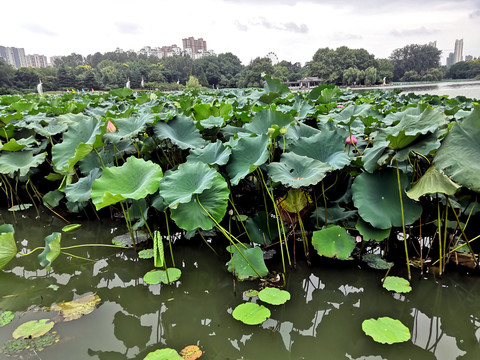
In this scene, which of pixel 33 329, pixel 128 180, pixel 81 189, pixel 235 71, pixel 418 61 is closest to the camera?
pixel 33 329

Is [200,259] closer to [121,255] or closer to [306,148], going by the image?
[121,255]

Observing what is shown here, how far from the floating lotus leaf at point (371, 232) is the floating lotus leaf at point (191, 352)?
106cm

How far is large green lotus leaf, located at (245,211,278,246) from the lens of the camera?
7.17 feet

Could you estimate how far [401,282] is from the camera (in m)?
1.75

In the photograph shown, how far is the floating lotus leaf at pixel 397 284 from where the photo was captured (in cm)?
169

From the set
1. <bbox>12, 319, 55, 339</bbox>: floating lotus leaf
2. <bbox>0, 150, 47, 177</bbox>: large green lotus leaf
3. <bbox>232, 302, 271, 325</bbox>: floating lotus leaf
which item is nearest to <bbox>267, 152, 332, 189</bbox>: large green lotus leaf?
<bbox>232, 302, 271, 325</bbox>: floating lotus leaf

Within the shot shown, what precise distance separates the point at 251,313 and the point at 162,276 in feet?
2.14

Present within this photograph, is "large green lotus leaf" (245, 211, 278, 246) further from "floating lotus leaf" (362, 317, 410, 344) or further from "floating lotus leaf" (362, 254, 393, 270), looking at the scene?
"floating lotus leaf" (362, 317, 410, 344)

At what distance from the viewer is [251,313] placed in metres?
1.54

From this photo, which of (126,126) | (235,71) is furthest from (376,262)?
(235,71)

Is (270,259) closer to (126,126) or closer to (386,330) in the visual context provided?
(386,330)

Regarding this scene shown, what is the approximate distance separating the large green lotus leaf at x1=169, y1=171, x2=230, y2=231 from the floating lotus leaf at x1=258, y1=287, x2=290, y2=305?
1.52 ft

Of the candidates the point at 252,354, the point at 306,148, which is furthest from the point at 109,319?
the point at 306,148

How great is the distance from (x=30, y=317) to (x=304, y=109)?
A: 2543 mm
